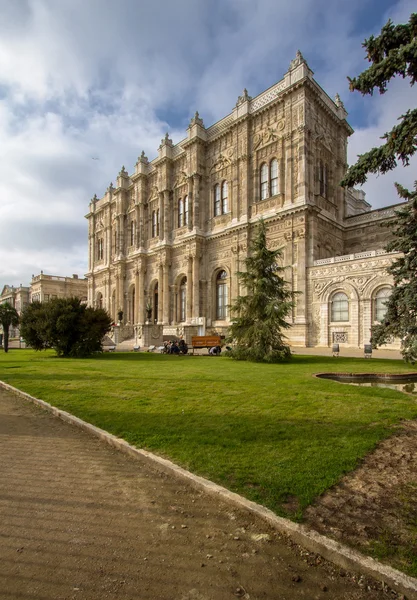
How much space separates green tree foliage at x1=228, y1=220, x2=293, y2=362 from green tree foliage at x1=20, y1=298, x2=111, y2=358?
9325 millimetres

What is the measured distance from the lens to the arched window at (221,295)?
1365 inches

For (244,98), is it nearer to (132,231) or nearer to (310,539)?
(132,231)

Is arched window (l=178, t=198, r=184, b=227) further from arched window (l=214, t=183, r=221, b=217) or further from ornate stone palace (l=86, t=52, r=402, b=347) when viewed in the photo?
arched window (l=214, t=183, r=221, b=217)

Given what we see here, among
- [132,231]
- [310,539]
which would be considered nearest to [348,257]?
[310,539]

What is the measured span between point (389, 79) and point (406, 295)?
3946 mm

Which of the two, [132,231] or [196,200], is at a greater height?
[196,200]

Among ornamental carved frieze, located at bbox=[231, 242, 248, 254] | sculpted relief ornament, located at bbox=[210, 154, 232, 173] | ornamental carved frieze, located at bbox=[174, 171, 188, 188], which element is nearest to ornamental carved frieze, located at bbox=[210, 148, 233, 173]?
sculpted relief ornament, located at bbox=[210, 154, 232, 173]

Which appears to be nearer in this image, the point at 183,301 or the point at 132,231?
the point at 183,301

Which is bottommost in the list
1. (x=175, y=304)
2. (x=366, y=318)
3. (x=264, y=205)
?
(x=366, y=318)

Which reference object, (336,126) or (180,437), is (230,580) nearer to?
(180,437)

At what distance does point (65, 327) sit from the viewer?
2097 centimetres

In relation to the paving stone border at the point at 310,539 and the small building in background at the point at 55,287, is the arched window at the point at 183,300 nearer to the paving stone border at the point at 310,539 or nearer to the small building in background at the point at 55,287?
the paving stone border at the point at 310,539

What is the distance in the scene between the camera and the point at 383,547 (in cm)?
262

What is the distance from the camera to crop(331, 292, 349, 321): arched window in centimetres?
2575
